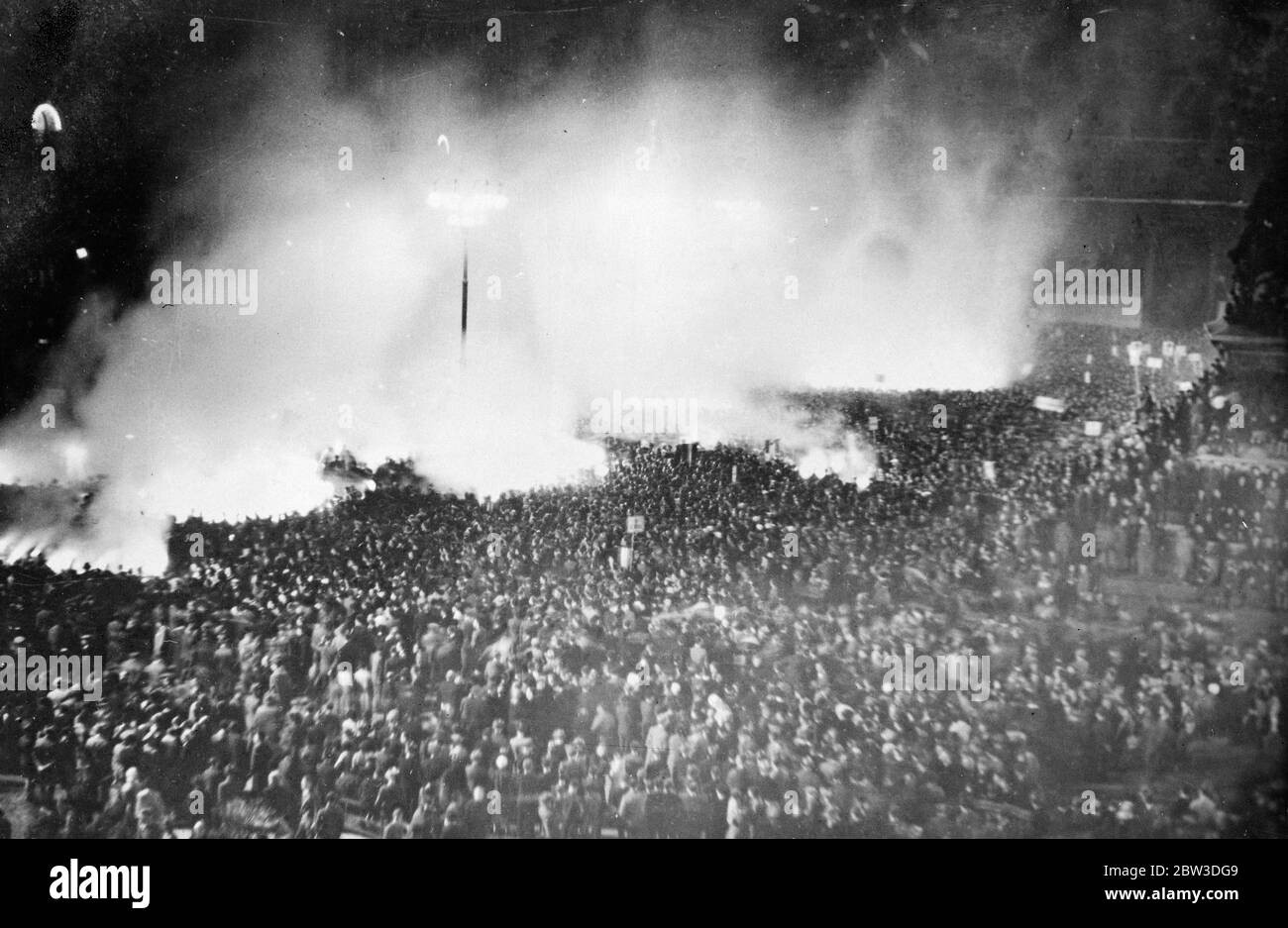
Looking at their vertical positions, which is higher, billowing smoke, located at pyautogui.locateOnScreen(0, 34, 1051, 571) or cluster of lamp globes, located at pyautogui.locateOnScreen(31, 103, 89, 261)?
cluster of lamp globes, located at pyautogui.locateOnScreen(31, 103, 89, 261)

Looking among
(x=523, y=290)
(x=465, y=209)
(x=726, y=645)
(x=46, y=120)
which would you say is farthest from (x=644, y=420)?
(x=46, y=120)

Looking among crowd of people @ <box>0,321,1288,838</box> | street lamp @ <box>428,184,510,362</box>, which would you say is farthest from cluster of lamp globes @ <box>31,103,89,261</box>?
crowd of people @ <box>0,321,1288,838</box>

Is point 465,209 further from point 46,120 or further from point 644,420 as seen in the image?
point 46,120

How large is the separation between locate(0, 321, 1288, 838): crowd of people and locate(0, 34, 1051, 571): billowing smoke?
0.24 meters

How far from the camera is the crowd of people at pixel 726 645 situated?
3.11 metres

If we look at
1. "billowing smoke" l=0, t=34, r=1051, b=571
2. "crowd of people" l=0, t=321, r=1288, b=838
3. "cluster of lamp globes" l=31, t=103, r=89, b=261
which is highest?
"cluster of lamp globes" l=31, t=103, r=89, b=261

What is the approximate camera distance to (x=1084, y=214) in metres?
3.23

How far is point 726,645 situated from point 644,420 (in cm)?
108

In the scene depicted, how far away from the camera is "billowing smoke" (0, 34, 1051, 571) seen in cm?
322

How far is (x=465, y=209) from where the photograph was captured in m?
3.26

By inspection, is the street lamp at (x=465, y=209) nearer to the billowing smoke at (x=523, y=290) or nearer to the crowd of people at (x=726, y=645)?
the billowing smoke at (x=523, y=290)

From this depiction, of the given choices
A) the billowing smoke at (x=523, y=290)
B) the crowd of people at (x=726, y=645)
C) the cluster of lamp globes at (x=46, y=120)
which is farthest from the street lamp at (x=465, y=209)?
the cluster of lamp globes at (x=46, y=120)

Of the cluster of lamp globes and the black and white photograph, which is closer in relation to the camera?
the black and white photograph

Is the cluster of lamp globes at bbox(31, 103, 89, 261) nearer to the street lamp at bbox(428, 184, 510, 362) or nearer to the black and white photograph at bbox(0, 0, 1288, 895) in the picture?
the black and white photograph at bbox(0, 0, 1288, 895)
